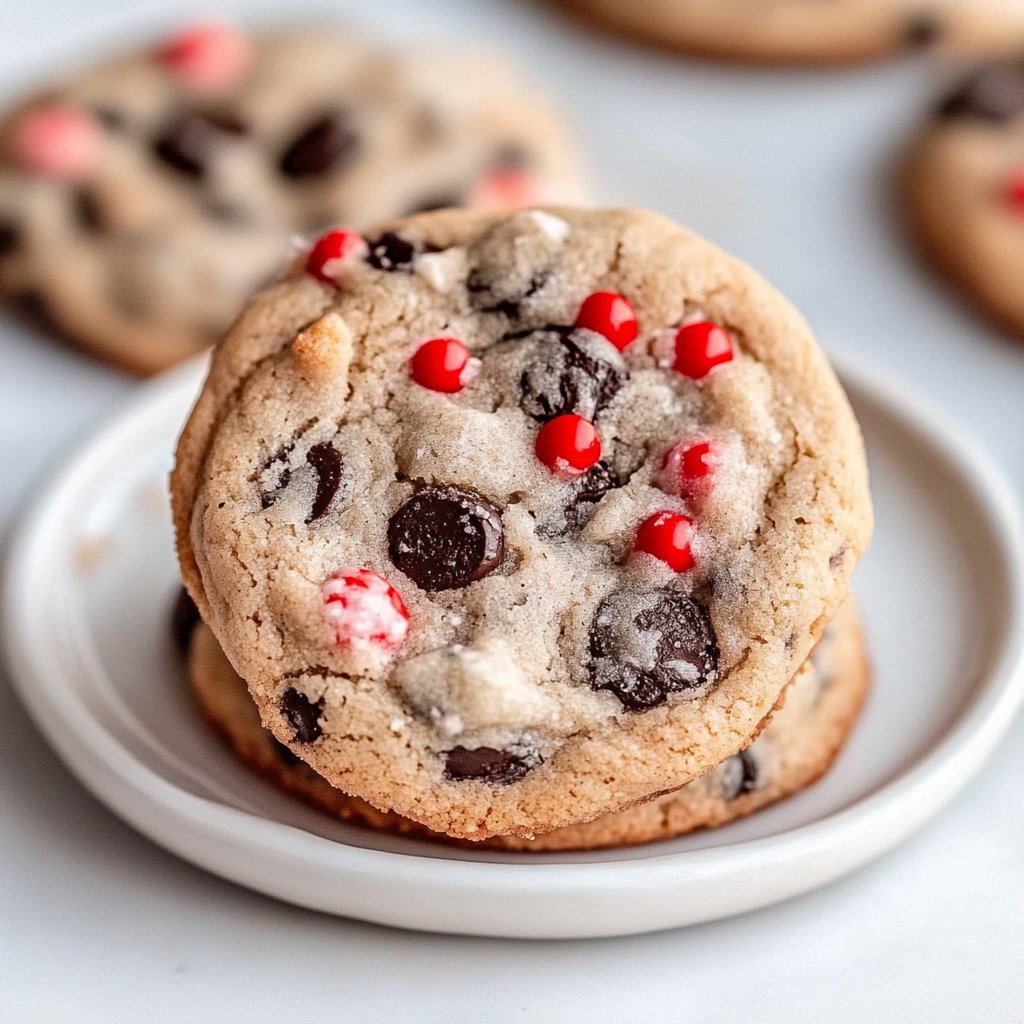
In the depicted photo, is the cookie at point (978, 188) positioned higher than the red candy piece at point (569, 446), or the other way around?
the red candy piece at point (569, 446)

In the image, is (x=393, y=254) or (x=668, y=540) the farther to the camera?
(x=393, y=254)

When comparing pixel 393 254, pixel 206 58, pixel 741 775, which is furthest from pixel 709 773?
pixel 206 58

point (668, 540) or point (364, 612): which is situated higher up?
point (668, 540)

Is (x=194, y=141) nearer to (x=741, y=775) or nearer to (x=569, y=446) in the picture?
(x=569, y=446)

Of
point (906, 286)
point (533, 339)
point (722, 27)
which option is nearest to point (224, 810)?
point (533, 339)

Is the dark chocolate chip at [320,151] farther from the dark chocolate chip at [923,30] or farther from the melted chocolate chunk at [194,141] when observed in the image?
the dark chocolate chip at [923,30]


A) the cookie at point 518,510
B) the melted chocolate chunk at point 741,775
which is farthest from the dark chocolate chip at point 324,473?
the melted chocolate chunk at point 741,775
